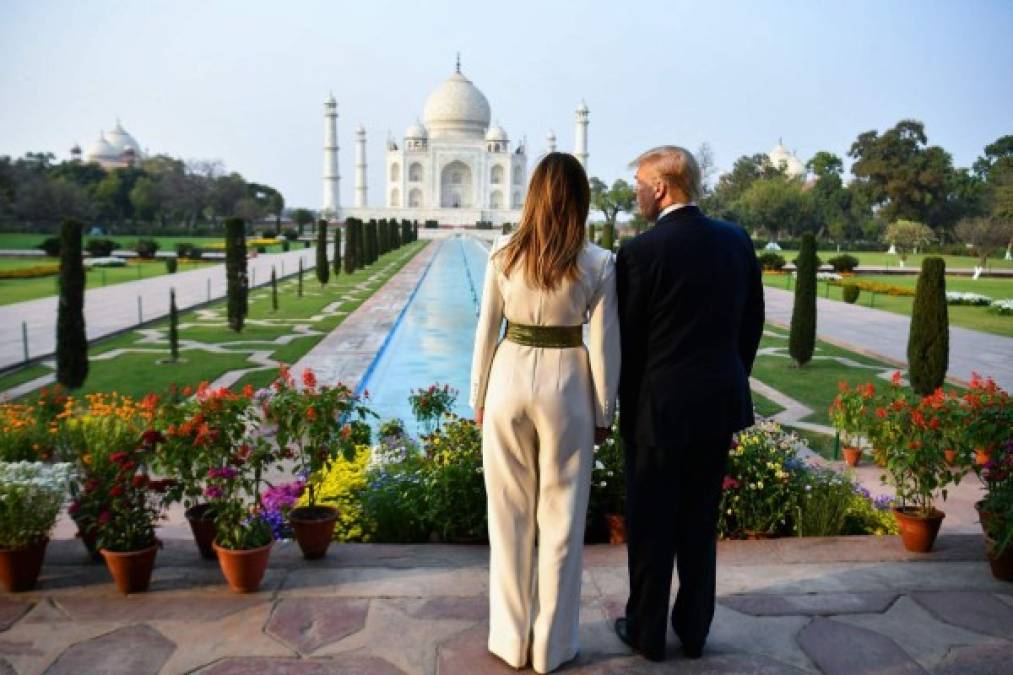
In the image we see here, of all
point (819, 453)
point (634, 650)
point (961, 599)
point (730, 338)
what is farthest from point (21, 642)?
point (819, 453)

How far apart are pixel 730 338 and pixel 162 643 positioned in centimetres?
181

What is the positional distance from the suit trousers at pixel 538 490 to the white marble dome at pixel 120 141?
7480 centimetres

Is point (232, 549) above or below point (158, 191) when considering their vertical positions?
below

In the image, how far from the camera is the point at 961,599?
274 cm

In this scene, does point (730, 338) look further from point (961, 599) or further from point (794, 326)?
point (794, 326)

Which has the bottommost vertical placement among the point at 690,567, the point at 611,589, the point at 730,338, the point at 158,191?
the point at 611,589

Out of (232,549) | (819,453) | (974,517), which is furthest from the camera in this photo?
(819,453)

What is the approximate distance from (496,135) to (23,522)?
6586cm

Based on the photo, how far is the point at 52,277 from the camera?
19859 mm

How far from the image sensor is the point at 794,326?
9031 millimetres

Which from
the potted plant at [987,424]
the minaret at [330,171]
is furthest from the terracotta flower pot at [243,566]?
the minaret at [330,171]

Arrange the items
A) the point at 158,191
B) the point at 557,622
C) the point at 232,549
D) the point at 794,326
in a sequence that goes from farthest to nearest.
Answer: the point at 158,191
the point at 794,326
the point at 232,549
the point at 557,622

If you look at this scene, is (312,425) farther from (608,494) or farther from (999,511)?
(999,511)

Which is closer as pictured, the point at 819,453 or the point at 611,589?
the point at 611,589
